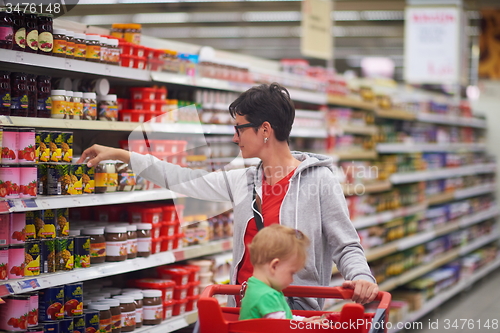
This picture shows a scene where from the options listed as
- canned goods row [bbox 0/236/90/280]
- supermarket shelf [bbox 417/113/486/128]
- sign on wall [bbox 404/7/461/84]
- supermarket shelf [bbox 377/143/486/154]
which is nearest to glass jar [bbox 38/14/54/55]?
canned goods row [bbox 0/236/90/280]

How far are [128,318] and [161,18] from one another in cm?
1233

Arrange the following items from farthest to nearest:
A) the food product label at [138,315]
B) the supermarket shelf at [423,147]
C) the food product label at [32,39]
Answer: the supermarket shelf at [423,147]
the food product label at [138,315]
the food product label at [32,39]

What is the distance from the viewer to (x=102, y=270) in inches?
115

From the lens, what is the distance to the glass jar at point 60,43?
2.71m

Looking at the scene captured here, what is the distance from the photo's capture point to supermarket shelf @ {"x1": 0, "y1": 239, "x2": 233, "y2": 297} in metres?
2.48

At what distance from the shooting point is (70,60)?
2.77m

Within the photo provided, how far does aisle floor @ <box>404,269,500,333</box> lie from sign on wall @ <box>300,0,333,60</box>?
10.1 ft

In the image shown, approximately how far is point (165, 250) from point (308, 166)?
1422 millimetres

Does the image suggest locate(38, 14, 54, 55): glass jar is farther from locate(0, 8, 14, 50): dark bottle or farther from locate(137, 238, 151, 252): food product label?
locate(137, 238, 151, 252): food product label

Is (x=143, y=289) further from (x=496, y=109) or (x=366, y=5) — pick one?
(x=366, y=5)

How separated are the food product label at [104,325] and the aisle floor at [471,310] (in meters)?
4.12

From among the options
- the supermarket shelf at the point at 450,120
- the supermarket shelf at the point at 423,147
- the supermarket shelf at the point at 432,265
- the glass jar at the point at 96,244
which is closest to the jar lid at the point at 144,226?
the glass jar at the point at 96,244

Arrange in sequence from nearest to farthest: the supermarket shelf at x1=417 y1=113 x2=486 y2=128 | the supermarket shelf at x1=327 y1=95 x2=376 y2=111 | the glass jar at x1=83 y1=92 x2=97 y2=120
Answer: the glass jar at x1=83 y1=92 x2=97 y2=120 < the supermarket shelf at x1=327 y1=95 x2=376 y2=111 < the supermarket shelf at x1=417 y1=113 x2=486 y2=128

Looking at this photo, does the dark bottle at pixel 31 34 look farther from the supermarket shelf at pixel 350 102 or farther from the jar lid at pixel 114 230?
the supermarket shelf at pixel 350 102
